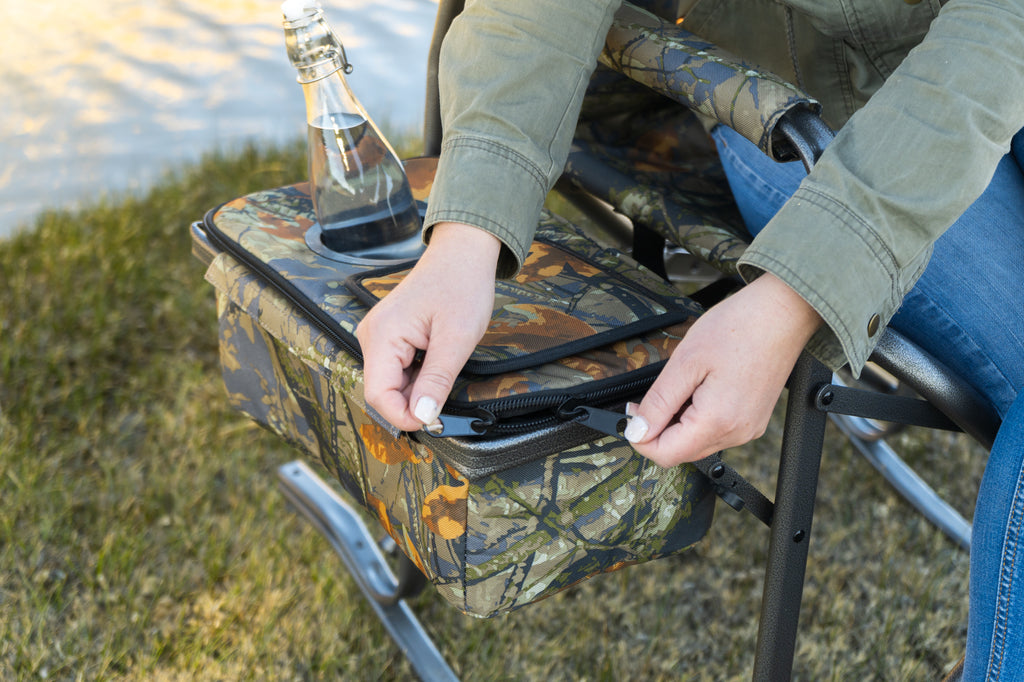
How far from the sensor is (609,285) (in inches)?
36.6

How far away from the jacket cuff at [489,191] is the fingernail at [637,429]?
0.65ft

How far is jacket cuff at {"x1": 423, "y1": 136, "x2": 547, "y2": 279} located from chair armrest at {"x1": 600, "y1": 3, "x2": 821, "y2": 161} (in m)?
0.16

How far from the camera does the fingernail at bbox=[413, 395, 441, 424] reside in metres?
0.72

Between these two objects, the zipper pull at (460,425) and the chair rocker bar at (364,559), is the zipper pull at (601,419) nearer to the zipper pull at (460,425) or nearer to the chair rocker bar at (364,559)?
the zipper pull at (460,425)

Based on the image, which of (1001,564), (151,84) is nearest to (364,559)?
(1001,564)

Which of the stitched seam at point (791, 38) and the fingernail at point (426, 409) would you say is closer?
the fingernail at point (426, 409)

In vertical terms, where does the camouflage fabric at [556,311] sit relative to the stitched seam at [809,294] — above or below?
below

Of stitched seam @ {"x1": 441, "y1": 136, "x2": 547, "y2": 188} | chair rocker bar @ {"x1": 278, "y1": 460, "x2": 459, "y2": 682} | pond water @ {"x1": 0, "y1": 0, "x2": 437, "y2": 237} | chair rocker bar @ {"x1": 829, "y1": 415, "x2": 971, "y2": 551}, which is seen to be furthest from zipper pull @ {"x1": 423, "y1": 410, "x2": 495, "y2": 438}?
pond water @ {"x1": 0, "y1": 0, "x2": 437, "y2": 237}

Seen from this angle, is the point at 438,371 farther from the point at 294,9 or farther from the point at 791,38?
the point at 791,38

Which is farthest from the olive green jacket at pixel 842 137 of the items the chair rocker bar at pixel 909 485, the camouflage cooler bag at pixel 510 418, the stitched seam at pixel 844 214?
the chair rocker bar at pixel 909 485

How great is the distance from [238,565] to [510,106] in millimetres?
904

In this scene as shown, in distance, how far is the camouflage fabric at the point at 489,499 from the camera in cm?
82

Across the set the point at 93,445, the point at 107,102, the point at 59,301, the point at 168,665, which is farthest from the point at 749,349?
the point at 107,102

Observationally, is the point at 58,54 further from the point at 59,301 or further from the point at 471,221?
the point at 471,221
